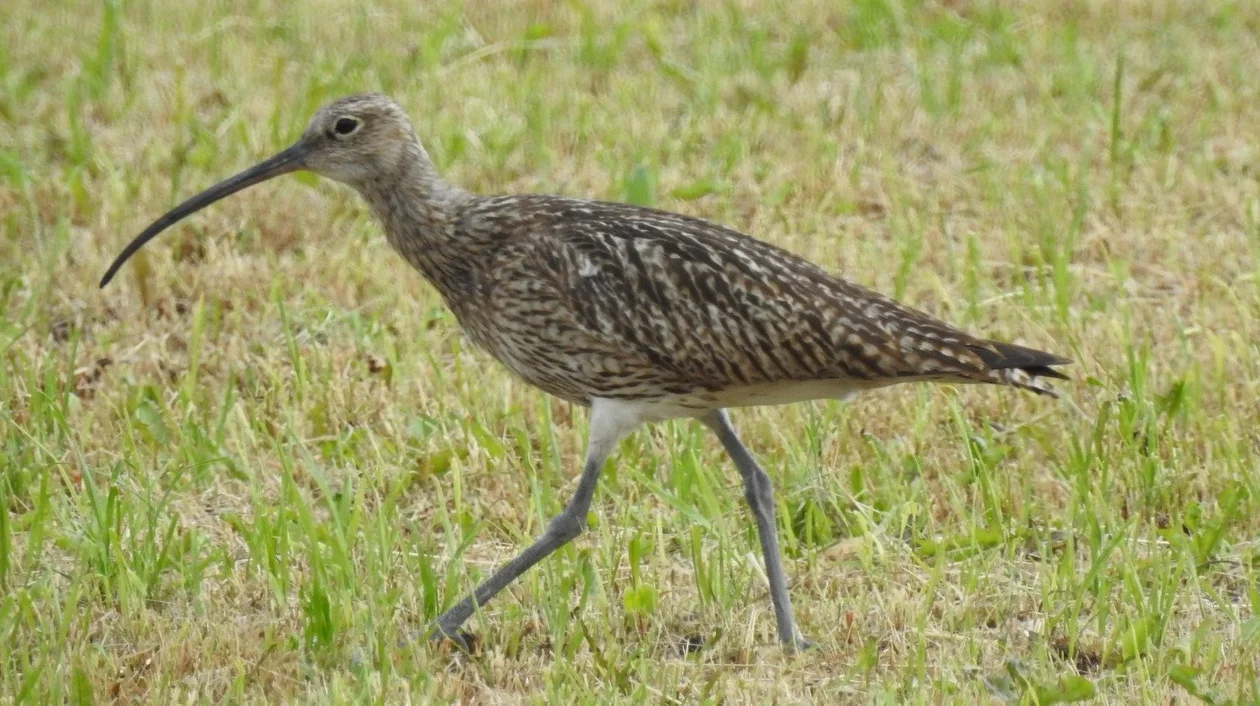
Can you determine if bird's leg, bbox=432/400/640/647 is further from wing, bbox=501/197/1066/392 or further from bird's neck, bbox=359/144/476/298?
bird's neck, bbox=359/144/476/298

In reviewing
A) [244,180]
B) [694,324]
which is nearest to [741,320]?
[694,324]

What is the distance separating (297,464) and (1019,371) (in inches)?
97.2

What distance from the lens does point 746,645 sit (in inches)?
205

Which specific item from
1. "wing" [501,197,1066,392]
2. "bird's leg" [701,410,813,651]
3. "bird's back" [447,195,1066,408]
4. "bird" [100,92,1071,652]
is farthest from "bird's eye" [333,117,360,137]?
"bird's leg" [701,410,813,651]

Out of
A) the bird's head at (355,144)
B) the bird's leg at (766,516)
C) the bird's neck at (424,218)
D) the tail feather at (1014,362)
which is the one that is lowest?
the bird's leg at (766,516)

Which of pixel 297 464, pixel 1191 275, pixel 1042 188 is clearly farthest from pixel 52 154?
pixel 1191 275

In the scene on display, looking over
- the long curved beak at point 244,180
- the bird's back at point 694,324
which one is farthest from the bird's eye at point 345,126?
the bird's back at point 694,324

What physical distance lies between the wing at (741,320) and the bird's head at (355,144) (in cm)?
68

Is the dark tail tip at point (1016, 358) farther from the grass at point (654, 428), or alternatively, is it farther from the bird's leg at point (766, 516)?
the bird's leg at point (766, 516)

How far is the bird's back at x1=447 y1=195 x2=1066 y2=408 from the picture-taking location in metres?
5.28

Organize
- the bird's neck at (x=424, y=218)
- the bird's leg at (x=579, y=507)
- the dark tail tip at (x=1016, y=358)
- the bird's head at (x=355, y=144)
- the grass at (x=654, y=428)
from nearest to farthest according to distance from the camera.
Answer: the grass at (x=654, y=428)
the dark tail tip at (x=1016, y=358)
the bird's leg at (x=579, y=507)
the bird's neck at (x=424, y=218)
the bird's head at (x=355, y=144)

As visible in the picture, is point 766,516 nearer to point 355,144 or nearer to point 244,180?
point 355,144

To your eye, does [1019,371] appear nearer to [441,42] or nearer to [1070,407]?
[1070,407]

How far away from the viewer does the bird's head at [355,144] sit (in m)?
5.89
